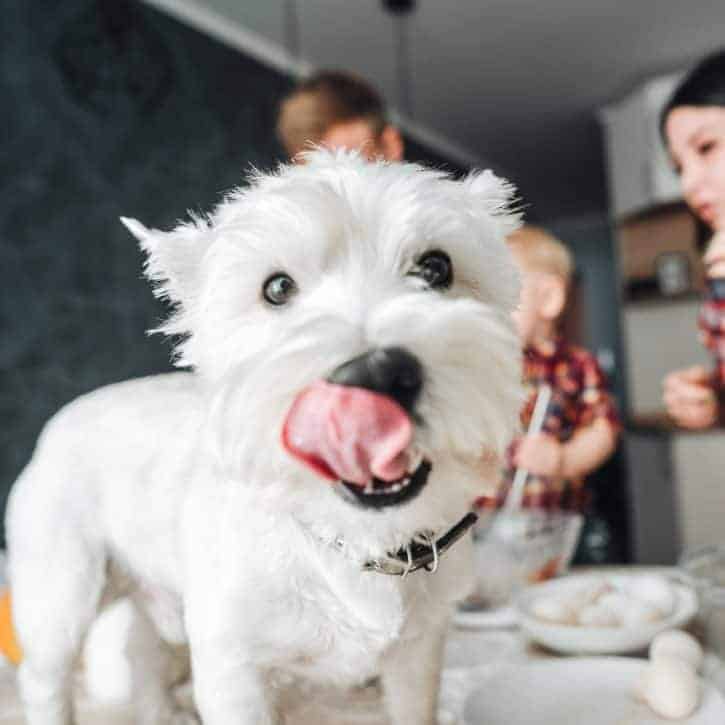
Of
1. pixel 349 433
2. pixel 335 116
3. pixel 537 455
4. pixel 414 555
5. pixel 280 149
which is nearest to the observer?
pixel 349 433

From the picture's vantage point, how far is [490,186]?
468 millimetres

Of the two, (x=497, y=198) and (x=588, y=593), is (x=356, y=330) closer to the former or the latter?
(x=497, y=198)

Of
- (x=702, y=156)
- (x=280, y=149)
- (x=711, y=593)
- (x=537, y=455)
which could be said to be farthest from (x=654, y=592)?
(x=280, y=149)

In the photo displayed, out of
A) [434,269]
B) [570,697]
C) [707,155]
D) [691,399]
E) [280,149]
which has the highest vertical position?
[280,149]

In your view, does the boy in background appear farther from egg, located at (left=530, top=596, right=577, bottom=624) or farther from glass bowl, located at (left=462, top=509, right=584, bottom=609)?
egg, located at (left=530, top=596, right=577, bottom=624)

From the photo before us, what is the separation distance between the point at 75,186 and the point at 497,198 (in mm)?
1644

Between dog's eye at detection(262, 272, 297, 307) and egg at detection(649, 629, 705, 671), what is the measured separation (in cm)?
42

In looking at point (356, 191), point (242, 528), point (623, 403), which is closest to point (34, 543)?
point (242, 528)

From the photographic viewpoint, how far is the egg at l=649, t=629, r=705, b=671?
0.60 m

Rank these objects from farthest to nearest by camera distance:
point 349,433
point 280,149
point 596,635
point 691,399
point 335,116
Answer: point 280,149 < point 335,116 < point 691,399 < point 596,635 < point 349,433

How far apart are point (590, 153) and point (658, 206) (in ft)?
3.63

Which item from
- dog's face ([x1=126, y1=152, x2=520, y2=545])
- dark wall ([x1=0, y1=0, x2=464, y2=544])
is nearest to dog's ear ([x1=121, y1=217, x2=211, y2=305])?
dog's face ([x1=126, y1=152, x2=520, y2=545])

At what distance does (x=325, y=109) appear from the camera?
119cm

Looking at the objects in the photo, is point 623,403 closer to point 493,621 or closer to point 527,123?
point 527,123
